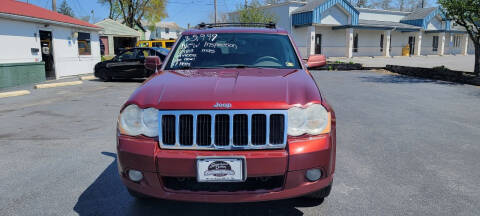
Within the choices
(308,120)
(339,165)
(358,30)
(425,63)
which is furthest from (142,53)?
(358,30)

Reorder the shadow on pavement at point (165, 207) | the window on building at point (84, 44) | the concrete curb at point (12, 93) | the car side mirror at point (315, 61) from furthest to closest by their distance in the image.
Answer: the window on building at point (84, 44), the concrete curb at point (12, 93), the car side mirror at point (315, 61), the shadow on pavement at point (165, 207)

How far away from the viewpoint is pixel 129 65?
1477cm

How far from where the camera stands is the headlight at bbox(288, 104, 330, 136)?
Result: 99.0 inches

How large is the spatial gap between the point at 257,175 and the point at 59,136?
4588 mm

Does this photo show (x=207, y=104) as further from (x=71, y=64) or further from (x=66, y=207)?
(x=71, y=64)

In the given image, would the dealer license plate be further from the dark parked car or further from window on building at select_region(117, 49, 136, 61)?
window on building at select_region(117, 49, 136, 61)

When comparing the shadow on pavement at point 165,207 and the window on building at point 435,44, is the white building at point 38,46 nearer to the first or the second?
the shadow on pavement at point 165,207

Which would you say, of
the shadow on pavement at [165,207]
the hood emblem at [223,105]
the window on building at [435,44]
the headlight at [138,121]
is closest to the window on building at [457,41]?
the window on building at [435,44]

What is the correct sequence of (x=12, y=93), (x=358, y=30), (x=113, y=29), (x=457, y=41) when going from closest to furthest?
(x=12, y=93)
(x=113, y=29)
(x=358, y=30)
(x=457, y=41)

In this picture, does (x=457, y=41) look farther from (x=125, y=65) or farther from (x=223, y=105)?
(x=223, y=105)

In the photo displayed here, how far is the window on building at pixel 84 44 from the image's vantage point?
60.2ft

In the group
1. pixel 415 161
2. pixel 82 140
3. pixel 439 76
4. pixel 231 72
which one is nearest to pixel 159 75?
pixel 231 72

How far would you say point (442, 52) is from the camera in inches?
1674

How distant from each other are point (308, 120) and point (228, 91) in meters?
0.62
